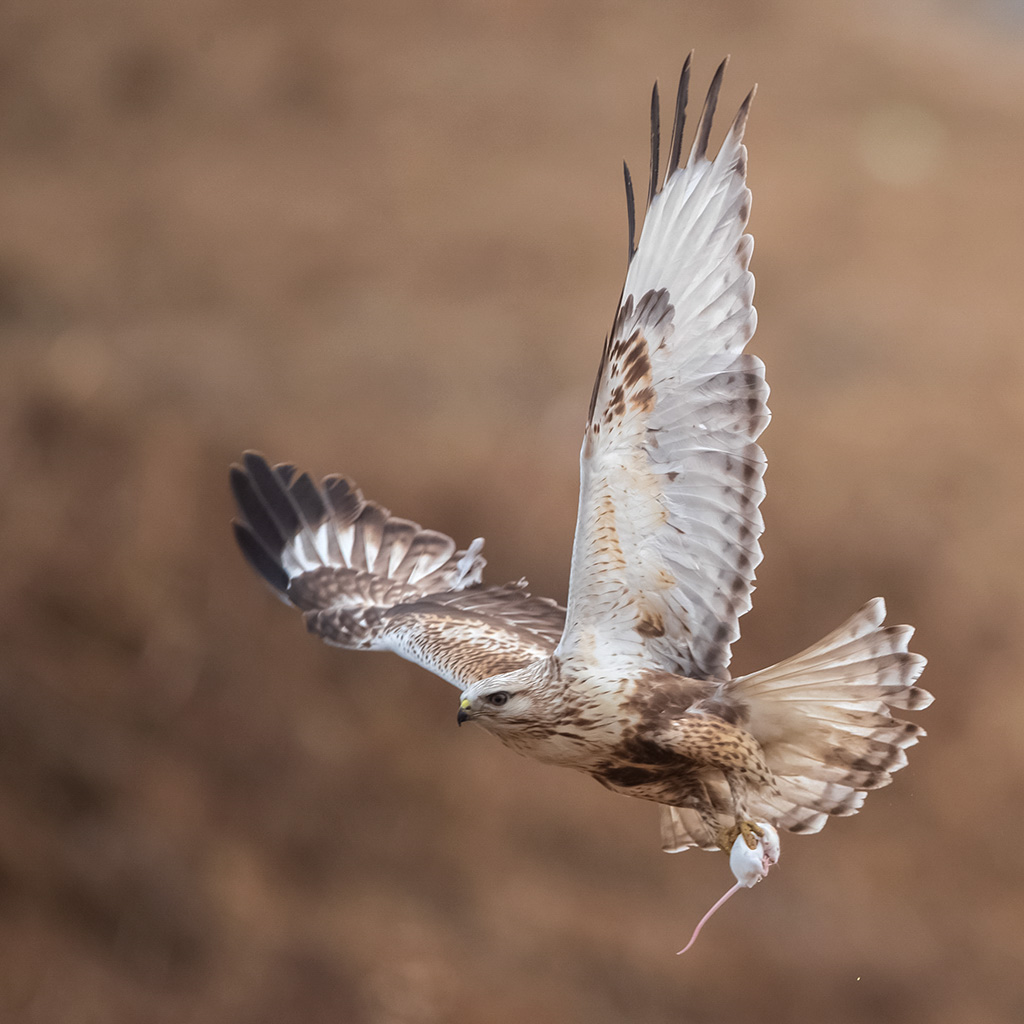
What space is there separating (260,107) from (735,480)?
39.1 feet

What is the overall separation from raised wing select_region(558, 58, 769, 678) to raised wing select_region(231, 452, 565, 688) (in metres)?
1.24

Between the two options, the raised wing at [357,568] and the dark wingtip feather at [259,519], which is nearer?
the raised wing at [357,568]

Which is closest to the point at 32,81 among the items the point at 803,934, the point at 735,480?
the point at 803,934

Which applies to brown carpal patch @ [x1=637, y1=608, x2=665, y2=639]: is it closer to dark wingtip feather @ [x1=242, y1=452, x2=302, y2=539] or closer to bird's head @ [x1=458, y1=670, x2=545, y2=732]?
bird's head @ [x1=458, y1=670, x2=545, y2=732]

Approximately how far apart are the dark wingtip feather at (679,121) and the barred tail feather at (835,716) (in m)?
1.16

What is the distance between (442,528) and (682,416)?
6771mm

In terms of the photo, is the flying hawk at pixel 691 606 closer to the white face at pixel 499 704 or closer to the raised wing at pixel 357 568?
the white face at pixel 499 704

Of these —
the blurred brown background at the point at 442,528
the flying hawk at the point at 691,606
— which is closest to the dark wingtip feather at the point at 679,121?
the flying hawk at the point at 691,606

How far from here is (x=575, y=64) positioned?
47.3 ft

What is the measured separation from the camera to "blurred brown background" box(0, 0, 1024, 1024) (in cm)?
957

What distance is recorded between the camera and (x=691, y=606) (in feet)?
11.6

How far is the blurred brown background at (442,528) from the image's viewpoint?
377 inches

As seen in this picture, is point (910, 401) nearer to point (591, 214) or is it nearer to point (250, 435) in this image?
point (591, 214)

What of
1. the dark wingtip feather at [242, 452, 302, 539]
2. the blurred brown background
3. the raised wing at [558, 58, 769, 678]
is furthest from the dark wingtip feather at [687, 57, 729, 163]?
the blurred brown background
